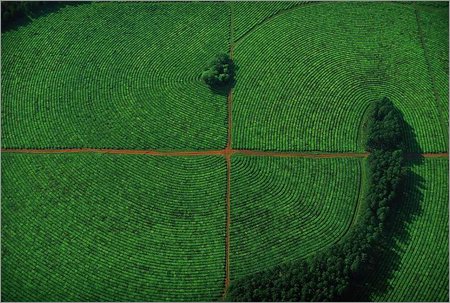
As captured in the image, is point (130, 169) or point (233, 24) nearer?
point (130, 169)

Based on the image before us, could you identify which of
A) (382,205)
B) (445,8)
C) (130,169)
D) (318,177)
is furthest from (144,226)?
(445,8)

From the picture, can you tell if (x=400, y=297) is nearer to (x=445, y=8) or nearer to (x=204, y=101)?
(x=204, y=101)

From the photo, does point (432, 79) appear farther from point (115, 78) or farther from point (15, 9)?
point (15, 9)

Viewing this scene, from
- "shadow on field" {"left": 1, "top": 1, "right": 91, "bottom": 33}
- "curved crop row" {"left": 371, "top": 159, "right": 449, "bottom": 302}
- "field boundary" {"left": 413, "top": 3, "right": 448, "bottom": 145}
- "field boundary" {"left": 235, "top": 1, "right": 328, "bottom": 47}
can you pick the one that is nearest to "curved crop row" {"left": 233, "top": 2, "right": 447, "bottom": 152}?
"field boundary" {"left": 413, "top": 3, "right": 448, "bottom": 145}

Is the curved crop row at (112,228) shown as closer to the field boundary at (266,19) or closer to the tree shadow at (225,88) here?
the tree shadow at (225,88)

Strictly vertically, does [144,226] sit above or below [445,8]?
below

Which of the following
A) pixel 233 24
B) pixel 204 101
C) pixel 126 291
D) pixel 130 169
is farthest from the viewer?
pixel 233 24

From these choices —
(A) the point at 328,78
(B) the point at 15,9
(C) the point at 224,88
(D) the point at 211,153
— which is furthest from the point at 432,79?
(B) the point at 15,9
